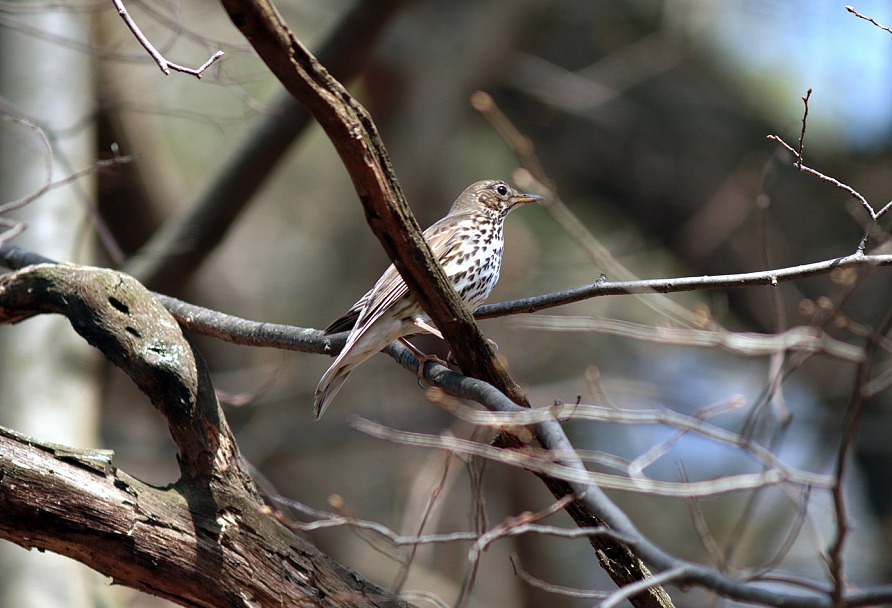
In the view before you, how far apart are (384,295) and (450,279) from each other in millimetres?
453

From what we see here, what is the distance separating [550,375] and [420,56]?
14.8 ft

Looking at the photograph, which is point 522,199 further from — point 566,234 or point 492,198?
point 566,234

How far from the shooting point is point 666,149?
11102 millimetres

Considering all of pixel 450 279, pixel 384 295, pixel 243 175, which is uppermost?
pixel 243 175

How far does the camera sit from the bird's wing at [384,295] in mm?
4016

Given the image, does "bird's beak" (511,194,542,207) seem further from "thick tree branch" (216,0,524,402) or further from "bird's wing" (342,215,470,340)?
"thick tree branch" (216,0,524,402)

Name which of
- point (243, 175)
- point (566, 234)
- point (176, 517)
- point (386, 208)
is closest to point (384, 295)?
point (176, 517)

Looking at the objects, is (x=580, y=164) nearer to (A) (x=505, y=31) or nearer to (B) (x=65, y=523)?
(A) (x=505, y=31)

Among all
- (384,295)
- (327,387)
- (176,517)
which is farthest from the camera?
(327,387)

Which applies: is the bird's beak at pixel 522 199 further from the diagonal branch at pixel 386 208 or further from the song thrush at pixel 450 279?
the diagonal branch at pixel 386 208

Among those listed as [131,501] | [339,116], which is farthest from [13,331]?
[339,116]

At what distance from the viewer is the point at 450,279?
442 cm

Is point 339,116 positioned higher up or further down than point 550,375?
further down

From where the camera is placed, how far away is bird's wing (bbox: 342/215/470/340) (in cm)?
402
